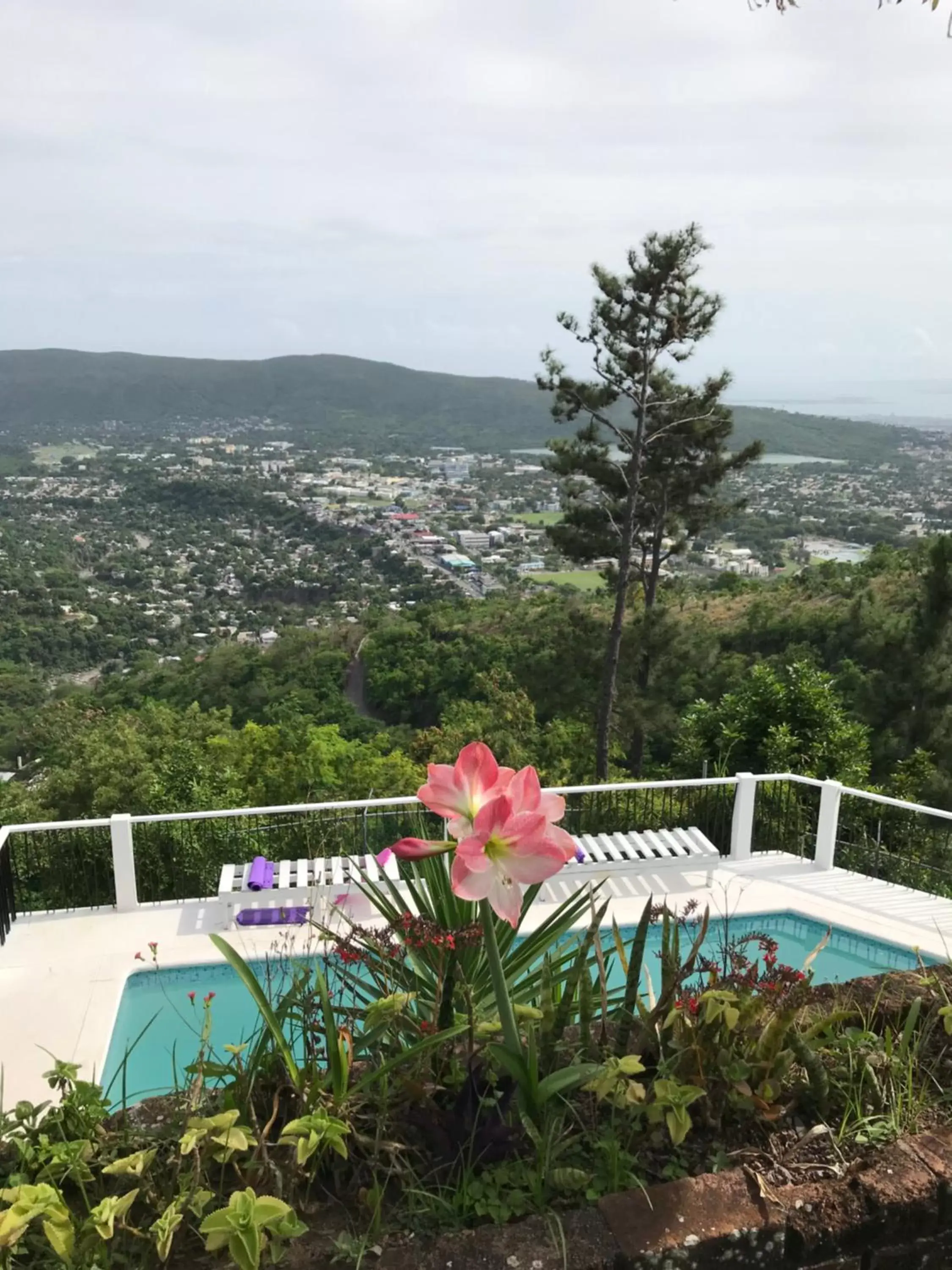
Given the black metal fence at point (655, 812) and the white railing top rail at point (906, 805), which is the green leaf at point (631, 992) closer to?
the white railing top rail at point (906, 805)

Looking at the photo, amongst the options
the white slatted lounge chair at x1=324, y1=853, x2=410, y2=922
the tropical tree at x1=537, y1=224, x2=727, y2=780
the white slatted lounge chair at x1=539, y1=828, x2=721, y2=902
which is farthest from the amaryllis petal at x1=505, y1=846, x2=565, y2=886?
the tropical tree at x1=537, y1=224, x2=727, y2=780

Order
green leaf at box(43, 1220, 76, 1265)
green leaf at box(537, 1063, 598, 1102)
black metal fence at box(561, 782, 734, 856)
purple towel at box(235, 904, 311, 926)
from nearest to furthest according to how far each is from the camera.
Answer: green leaf at box(43, 1220, 76, 1265), green leaf at box(537, 1063, 598, 1102), purple towel at box(235, 904, 311, 926), black metal fence at box(561, 782, 734, 856)

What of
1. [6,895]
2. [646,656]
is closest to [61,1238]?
[6,895]

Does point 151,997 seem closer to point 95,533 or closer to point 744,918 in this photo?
point 744,918

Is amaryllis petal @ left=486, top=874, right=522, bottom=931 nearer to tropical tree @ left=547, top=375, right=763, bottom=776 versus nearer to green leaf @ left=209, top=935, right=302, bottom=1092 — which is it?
green leaf @ left=209, top=935, right=302, bottom=1092

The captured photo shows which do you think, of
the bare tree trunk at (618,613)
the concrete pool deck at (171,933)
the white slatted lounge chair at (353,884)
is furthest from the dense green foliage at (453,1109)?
the bare tree trunk at (618,613)
